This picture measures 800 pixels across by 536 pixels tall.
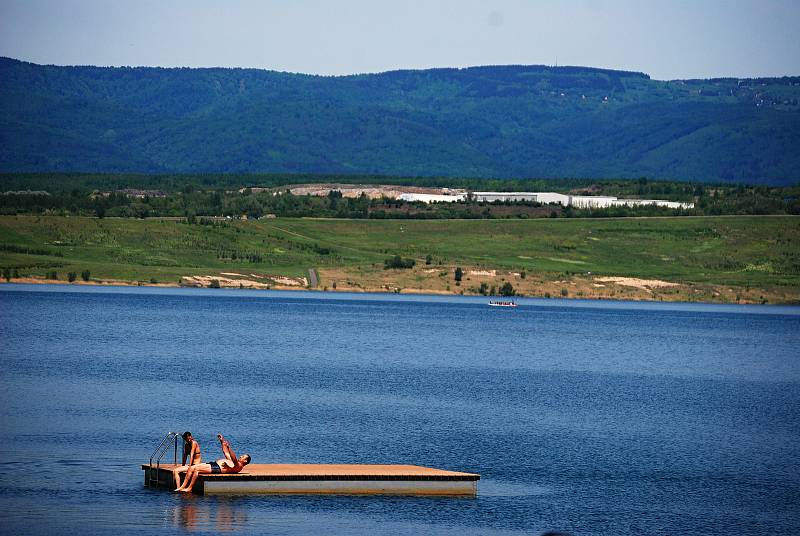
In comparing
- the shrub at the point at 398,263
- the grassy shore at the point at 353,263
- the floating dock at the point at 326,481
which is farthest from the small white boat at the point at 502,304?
the floating dock at the point at 326,481

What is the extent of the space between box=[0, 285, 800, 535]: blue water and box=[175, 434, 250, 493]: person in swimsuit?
1.08 m

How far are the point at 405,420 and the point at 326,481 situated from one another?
1539 centimetres

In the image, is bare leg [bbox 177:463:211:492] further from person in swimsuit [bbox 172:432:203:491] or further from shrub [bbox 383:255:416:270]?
shrub [bbox 383:255:416:270]

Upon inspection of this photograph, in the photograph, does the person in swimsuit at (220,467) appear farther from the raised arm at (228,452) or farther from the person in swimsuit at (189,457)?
the person in swimsuit at (189,457)

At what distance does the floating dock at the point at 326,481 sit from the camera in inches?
1876

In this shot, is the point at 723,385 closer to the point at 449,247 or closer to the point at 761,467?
the point at 761,467

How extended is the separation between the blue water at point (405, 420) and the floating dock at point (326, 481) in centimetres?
62

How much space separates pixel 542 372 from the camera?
8800cm

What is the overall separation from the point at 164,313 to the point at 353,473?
80.4 metres

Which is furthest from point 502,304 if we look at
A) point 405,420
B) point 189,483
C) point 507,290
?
point 189,483

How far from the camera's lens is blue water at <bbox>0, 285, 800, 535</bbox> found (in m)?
46.0

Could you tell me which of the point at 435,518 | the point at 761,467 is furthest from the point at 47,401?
the point at 761,467

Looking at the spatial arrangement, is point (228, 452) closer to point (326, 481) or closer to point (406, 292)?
point (326, 481)

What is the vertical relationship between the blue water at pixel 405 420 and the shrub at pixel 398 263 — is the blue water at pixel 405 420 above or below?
below
